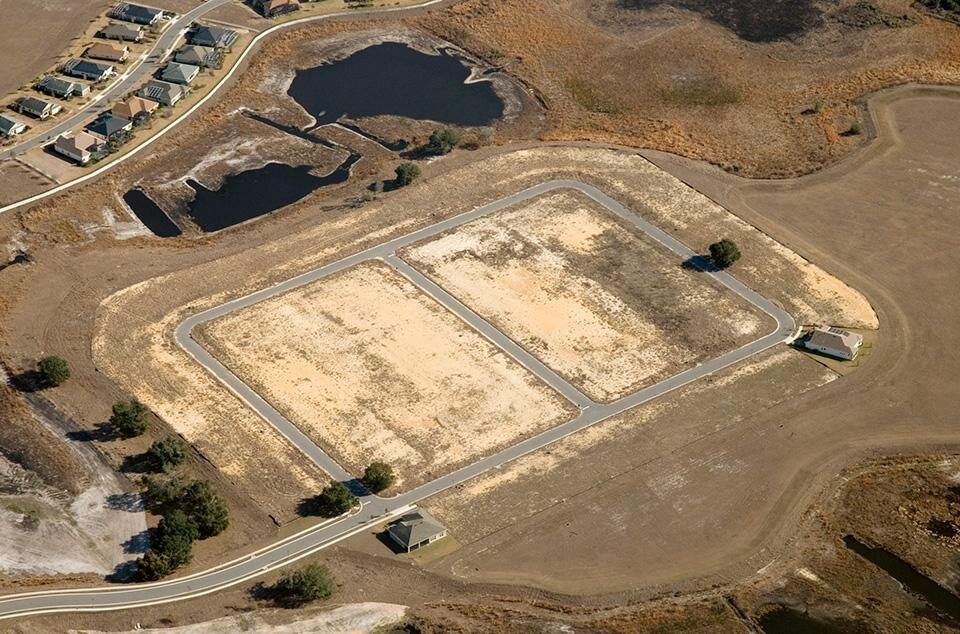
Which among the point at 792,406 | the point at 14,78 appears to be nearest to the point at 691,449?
the point at 792,406

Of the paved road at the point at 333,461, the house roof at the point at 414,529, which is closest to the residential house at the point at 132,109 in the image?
the paved road at the point at 333,461

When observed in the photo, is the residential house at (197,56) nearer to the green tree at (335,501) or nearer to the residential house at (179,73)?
the residential house at (179,73)

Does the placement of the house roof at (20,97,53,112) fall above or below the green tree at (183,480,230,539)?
above

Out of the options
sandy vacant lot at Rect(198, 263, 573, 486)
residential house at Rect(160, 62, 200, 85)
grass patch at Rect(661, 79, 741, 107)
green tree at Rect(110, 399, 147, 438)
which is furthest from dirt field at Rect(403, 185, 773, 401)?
residential house at Rect(160, 62, 200, 85)

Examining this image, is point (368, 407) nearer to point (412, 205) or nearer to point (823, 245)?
point (412, 205)

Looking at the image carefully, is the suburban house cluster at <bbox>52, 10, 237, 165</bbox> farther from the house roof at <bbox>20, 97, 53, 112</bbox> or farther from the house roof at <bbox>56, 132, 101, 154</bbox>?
the house roof at <bbox>20, 97, 53, 112</bbox>

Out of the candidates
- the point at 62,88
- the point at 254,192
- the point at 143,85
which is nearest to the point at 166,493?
the point at 254,192
